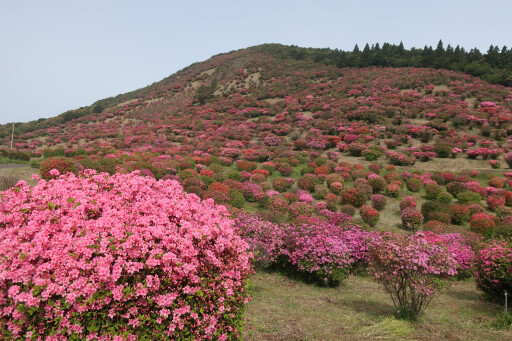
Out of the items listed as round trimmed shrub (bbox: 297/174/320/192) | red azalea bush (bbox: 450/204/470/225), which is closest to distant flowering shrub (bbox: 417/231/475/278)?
red azalea bush (bbox: 450/204/470/225)

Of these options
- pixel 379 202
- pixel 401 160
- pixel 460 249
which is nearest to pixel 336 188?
pixel 379 202

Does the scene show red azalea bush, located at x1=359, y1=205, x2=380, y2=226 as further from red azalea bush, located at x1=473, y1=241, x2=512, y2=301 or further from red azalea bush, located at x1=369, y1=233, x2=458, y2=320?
red azalea bush, located at x1=369, y1=233, x2=458, y2=320

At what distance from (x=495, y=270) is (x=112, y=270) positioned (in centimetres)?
941

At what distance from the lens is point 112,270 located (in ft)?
10.7

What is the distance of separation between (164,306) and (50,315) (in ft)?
4.03

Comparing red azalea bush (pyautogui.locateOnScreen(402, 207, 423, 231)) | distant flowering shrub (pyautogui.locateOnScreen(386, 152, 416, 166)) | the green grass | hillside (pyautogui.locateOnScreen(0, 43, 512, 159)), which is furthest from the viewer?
hillside (pyautogui.locateOnScreen(0, 43, 512, 159))

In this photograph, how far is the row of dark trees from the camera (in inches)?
1831

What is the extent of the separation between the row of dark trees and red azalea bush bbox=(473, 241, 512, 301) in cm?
4985

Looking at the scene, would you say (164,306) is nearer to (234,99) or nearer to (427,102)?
(427,102)

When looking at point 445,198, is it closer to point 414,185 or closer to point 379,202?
point 414,185

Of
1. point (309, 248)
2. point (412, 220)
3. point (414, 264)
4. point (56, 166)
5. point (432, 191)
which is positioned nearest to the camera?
point (414, 264)

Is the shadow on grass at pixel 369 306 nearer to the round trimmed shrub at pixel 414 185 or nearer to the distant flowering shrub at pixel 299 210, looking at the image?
the distant flowering shrub at pixel 299 210

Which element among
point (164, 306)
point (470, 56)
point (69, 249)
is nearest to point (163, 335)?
point (164, 306)

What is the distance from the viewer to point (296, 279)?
954cm
